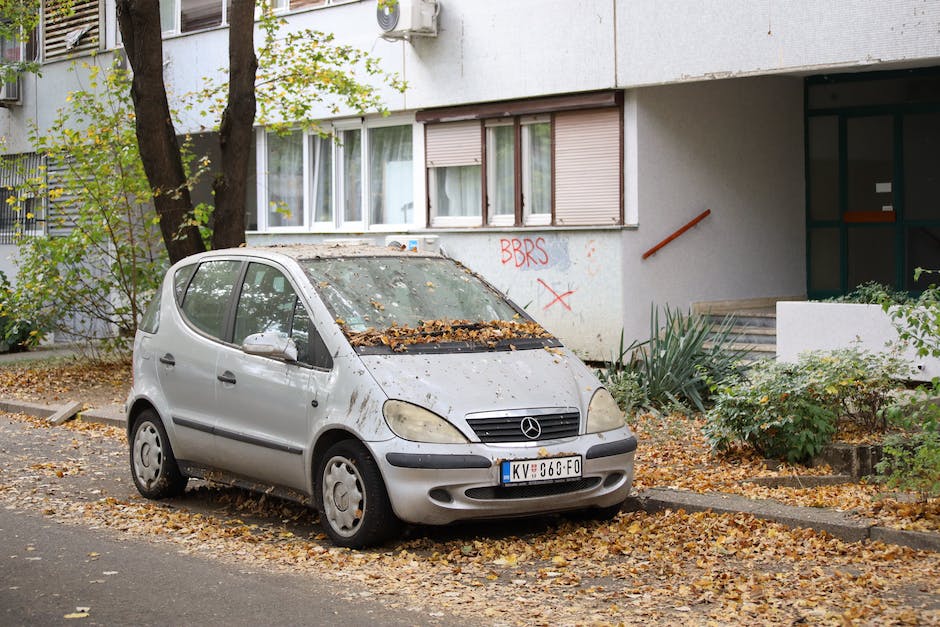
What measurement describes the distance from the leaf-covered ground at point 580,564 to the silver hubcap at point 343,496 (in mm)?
161

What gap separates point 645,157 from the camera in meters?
15.1

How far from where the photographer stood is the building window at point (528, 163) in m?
15.4

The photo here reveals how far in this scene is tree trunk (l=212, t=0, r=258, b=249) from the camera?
43.5ft

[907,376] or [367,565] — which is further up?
[907,376]

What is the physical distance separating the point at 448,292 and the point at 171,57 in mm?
14339

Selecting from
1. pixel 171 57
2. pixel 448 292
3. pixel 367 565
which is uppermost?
pixel 171 57

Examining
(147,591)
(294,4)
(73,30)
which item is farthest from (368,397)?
(73,30)

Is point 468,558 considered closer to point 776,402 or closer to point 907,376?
point 776,402

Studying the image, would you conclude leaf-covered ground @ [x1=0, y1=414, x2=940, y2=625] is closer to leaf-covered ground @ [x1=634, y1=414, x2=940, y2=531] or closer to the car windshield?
leaf-covered ground @ [x1=634, y1=414, x2=940, y2=531]

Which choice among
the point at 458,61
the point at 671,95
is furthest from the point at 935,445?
the point at 458,61

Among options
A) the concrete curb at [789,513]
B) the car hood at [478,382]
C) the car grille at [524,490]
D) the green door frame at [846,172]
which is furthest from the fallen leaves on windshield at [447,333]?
the green door frame at [846,172]

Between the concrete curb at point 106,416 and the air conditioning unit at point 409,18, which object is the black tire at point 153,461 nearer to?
the concrete curb at point 106,416

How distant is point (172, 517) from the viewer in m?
8.75

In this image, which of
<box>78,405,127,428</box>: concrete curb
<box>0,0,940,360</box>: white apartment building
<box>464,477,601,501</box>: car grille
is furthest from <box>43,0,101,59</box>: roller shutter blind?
<box>464,477,601,501</box>: car grille
